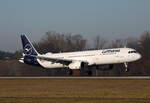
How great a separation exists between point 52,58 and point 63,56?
7.43 ft

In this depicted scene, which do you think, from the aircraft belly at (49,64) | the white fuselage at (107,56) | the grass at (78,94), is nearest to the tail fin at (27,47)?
the aircraft belly at (49,64)

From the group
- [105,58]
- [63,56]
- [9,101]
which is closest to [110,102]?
[9,101]

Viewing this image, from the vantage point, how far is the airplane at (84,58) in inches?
2655

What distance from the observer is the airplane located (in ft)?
221

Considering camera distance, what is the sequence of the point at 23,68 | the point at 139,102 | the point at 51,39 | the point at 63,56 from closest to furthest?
the point at 139,102, the point at 63,56, the point at 23,68, the point at 51,39

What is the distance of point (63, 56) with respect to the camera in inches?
2891

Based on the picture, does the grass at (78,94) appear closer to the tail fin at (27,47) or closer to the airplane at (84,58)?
the airplane at (84,58)

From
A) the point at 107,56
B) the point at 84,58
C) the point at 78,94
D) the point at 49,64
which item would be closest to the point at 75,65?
the point at 84,58

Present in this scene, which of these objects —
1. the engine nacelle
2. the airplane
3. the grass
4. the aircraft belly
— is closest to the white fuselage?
the airplane

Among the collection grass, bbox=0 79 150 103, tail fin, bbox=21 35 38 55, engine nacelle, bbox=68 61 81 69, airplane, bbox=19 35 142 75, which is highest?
tail fin, bbox=21 35 38 55

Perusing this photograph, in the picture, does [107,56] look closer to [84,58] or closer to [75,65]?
Result: [84,58]

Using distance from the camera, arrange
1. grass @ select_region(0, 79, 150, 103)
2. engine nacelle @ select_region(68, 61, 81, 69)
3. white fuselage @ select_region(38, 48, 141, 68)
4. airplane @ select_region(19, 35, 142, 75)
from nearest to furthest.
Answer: grass @ select_region(0, 79, 150, 103) < white fuselage @ select_region(38, 48, 141, 68) < airplane @ select_region(19, 35, 142, 75) < engine nacelle @ select_region(68, 61, 81, 69)

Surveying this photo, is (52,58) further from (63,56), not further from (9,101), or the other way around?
(9,101)

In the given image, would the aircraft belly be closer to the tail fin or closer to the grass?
the tail fin
